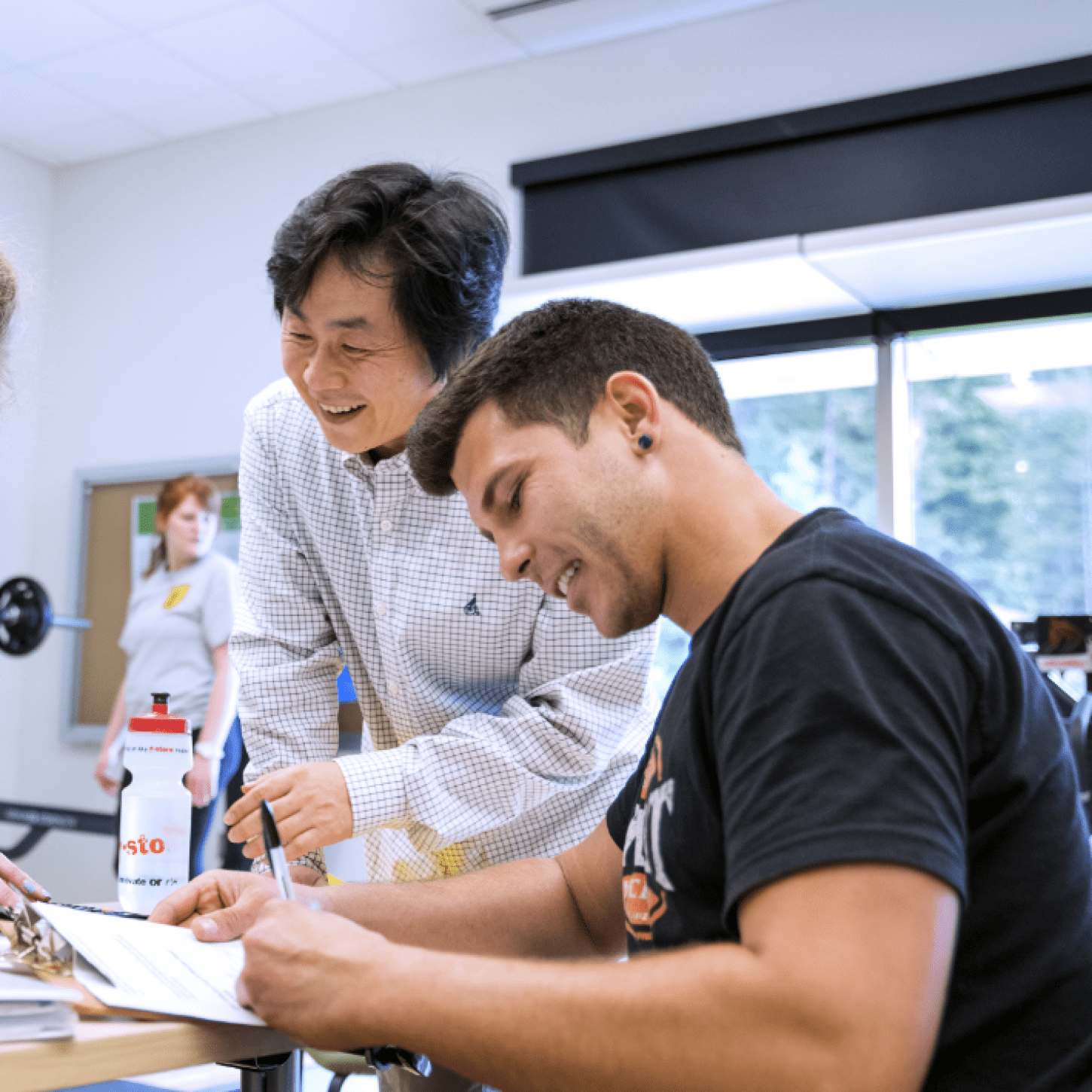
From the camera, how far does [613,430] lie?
36.4 inches

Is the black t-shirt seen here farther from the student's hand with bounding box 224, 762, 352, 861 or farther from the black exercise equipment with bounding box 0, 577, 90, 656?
the black exercise equipment with bounding box 0, 577, 90, 656

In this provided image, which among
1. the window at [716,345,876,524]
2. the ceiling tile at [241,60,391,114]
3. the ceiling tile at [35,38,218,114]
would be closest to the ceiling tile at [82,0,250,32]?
the ceiling tile at [35,38,218,114]

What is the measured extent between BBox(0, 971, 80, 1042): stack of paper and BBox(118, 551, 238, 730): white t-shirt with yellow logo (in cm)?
295

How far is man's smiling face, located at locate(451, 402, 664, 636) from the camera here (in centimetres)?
91

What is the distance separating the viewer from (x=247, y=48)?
3855 mm

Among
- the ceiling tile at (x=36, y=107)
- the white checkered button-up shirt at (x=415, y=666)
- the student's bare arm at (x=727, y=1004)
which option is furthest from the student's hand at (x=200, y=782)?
the student's bare arm at (x=727, y=1004)

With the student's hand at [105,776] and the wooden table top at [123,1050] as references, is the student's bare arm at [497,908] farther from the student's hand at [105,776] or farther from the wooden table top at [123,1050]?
the student's hand at [105,776]

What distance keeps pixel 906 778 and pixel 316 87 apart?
4.01 meters

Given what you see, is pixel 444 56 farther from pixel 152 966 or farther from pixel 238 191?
pixel 152 966

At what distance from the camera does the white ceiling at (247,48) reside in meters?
3.56

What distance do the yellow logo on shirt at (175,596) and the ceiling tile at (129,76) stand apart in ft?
5.76

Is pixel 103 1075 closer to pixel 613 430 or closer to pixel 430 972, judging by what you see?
pixel 430 972

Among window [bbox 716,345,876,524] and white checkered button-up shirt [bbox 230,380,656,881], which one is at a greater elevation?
window [bbox 716,345,876,524]

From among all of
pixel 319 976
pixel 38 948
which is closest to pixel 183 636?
pixel 38 948
